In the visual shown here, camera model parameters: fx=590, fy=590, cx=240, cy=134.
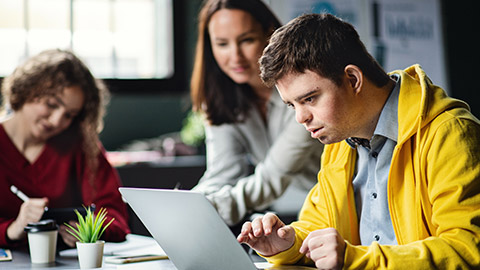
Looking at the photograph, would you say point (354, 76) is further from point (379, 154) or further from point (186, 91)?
point (186, 91)

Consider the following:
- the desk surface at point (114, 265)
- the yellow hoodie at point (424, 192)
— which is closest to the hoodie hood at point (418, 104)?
the yellow hoodie at point (424, 192)

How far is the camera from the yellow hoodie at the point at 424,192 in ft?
3.53

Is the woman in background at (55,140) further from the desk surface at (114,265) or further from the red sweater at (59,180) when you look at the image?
the desk surface at (114,265)

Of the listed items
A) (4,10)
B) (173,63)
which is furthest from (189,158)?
(4,10)

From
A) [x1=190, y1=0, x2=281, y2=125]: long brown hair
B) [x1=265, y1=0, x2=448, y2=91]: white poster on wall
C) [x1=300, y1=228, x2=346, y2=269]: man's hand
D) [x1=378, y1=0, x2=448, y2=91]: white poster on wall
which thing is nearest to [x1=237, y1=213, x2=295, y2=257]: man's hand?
[x1=300, y1=228, x2=346, y2=269]: man's hand

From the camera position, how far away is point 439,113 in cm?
123

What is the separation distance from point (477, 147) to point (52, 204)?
1.51m

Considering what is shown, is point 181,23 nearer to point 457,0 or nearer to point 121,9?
point 121,9

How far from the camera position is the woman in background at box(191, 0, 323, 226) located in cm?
201

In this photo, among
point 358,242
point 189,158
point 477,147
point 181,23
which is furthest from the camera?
point 181,23

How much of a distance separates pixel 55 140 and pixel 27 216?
487mm

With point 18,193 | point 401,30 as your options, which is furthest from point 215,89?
point 401,30

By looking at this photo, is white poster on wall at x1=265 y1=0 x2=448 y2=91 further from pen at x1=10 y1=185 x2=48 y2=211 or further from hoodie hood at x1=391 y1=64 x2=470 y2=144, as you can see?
hoodie hood at x1=391 y1=64 x2=470 y2=144

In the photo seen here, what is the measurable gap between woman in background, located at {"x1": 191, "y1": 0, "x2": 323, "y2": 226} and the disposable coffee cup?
1.99 ft
